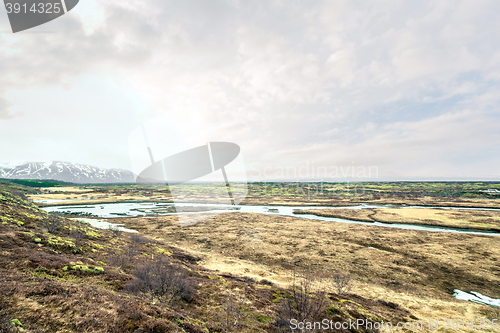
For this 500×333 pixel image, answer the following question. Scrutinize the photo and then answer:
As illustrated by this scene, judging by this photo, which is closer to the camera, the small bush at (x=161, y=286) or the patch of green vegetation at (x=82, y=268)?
the small bush at (x=161, y=286)

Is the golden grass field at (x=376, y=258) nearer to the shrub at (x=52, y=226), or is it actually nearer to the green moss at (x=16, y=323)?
the shrub at (x=52, y=226)

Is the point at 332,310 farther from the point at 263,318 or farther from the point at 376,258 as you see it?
the point at 376,258

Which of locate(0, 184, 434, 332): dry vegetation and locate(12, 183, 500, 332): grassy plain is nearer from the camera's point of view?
locate(0, 184, 434, 332): dry vegetation

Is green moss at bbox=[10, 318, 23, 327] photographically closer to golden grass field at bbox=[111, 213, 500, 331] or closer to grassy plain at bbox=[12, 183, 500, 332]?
grassy plain at bbox=[12, 183, 500, 332]

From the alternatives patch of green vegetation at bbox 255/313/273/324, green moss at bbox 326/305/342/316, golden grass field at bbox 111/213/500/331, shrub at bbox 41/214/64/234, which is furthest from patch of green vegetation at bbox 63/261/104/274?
green moss at bbox 326/305/342/316

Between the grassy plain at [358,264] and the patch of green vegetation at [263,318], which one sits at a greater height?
the patch of green vegetation at [263,318]

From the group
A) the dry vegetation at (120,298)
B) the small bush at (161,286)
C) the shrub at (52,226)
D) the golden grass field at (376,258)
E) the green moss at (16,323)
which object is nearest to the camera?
the green moss at (16,323)

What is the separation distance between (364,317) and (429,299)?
9.25 meters

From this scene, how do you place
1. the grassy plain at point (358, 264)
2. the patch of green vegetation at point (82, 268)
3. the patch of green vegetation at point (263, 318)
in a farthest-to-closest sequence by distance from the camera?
the grassy plain at point (358, 264), the patch of green vegetation at point (82, 268), the patch of green vegetation at point (263, 318)

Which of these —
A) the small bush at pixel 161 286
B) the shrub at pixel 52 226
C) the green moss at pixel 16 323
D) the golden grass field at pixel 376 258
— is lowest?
the golden grass field at pixel 376 258

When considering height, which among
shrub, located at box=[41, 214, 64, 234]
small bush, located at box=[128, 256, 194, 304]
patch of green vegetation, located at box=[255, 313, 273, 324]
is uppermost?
shrub, located at box=[41, 214, 64, 234]

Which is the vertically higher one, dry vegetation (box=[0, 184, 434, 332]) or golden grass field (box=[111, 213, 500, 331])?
dry vegetation (box=[0, 184, 434, 332])

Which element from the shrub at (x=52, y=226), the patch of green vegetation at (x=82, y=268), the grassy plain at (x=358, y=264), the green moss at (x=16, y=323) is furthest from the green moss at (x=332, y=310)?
the shrub at (x=52, y=226)

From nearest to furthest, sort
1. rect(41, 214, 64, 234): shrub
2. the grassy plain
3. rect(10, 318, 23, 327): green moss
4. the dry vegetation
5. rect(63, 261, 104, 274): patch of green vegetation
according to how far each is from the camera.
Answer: rect(10, 318, 23, 327): green moss < the dry vegetation < rect(63, 261, 104, 274): patch of green vegetation < the grassy plain < rect(41, 214, 64, 234): shrub
